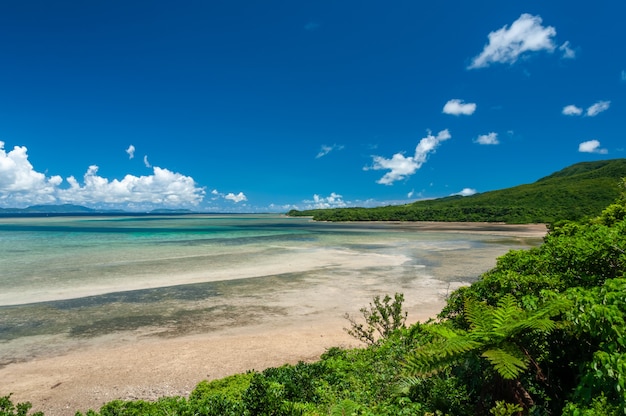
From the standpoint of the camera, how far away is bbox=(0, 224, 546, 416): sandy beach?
1011 cm

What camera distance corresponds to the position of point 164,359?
12453 millimetres

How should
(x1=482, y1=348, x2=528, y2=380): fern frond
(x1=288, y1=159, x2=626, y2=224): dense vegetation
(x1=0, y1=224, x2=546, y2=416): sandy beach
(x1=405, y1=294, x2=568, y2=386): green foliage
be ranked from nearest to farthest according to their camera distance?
(x1=482, y1=348, x2=528, y2=380): fern frond → (x1=405, y1=294, x2=568, y2=386): green foliage → (x1=0, y1=224, x2=546, y2=416): sandy beach → (x1=288, y1=159, x2=626, y2=224): dense vegetation

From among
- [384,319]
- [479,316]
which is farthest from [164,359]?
[479,316]

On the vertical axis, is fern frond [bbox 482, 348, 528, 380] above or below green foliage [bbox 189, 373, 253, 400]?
above

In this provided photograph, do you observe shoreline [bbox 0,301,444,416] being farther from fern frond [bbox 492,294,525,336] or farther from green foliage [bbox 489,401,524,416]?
green foliage [bbox 489,401,524,416]

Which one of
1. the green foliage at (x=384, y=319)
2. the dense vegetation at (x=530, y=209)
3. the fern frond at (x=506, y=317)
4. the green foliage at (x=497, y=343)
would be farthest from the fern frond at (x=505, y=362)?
the dense vegetation at (x=530, y=209)

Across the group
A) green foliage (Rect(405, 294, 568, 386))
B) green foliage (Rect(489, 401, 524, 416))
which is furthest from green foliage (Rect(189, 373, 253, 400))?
green foliage (Rect(489, 401, 524, 416))

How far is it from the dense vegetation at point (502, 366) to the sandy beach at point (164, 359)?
352 centimetres

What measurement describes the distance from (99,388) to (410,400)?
383 inches

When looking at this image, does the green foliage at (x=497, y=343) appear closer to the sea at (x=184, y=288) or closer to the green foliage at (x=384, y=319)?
the green foliage at (x=384, y=319)

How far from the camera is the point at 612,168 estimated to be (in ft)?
613

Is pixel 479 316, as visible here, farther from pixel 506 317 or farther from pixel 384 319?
pixel 384 319

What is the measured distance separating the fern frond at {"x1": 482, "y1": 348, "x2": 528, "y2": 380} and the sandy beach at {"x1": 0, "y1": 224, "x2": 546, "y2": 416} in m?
8.23

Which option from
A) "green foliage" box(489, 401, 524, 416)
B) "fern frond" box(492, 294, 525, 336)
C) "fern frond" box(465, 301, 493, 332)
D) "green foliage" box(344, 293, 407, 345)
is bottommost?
"green foliage" box(344, 293, 407, 345)
